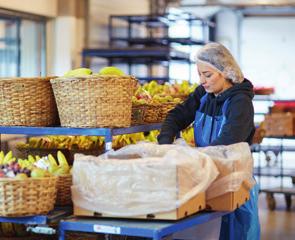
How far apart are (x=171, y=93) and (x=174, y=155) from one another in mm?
2305

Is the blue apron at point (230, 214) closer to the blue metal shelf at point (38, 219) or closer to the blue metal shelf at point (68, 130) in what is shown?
the blue metal shelf at point (68, 130)

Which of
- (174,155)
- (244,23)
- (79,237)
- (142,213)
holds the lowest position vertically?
→ (79,237)

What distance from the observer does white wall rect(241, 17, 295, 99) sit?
17078 millimetres

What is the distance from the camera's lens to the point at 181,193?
3342 millimetres

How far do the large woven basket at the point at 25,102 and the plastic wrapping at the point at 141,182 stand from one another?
63 centimetres

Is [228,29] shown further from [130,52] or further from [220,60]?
[220,60]

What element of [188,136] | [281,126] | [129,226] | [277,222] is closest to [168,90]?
[188,136]

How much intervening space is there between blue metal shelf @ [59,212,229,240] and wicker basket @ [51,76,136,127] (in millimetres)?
590

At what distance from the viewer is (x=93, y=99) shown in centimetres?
385

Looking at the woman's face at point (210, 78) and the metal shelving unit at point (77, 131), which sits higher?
the woman's face at point (210, 78)

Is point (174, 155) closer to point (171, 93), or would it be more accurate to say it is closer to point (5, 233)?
point (5, 233)

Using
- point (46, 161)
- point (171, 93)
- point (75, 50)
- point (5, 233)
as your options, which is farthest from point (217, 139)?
point (75, 50)

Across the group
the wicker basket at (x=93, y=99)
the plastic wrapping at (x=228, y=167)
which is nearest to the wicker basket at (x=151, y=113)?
the wicker basket at (x=93, y=99)

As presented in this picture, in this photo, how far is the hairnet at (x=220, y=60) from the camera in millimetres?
4230
